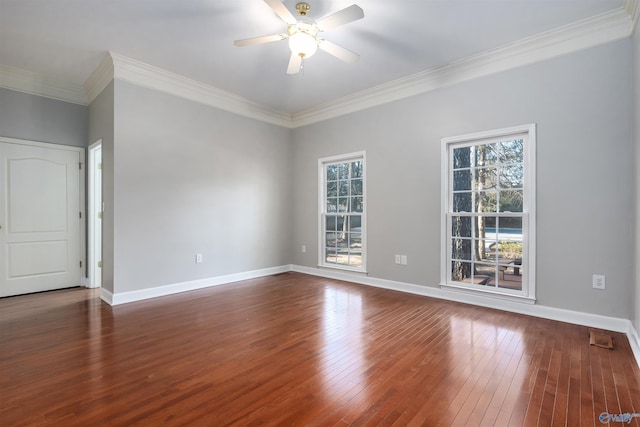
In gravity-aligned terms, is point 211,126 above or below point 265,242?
above

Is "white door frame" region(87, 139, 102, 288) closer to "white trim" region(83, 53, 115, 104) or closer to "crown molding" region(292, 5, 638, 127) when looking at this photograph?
"white trim" region(83, 53, 115, 104)

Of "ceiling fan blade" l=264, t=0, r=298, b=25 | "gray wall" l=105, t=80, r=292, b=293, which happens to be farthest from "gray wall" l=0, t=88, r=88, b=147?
"ceiling fan blade" l=264, t=0, r=298, b=25

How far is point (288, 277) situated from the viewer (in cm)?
533

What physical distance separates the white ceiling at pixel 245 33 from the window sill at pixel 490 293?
2.79 meters

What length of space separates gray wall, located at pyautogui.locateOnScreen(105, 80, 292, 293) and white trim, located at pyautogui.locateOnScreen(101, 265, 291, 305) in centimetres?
8

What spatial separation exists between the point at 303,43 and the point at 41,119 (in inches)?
161

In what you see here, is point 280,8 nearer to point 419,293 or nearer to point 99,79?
point 99,79

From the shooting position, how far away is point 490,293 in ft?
11.9

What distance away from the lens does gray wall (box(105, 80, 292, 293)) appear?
3877mm

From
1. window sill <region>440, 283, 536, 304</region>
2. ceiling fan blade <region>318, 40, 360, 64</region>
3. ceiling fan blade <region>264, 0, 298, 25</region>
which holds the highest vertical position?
ceiling fan blade <region>264, 0, 298, 25</region>

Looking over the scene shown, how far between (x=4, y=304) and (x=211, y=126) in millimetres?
3437

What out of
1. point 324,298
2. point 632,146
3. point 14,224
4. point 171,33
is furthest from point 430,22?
point 14,224

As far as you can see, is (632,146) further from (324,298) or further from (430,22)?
(324,298)

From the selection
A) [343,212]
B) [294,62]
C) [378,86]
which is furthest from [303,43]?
[343,212]
